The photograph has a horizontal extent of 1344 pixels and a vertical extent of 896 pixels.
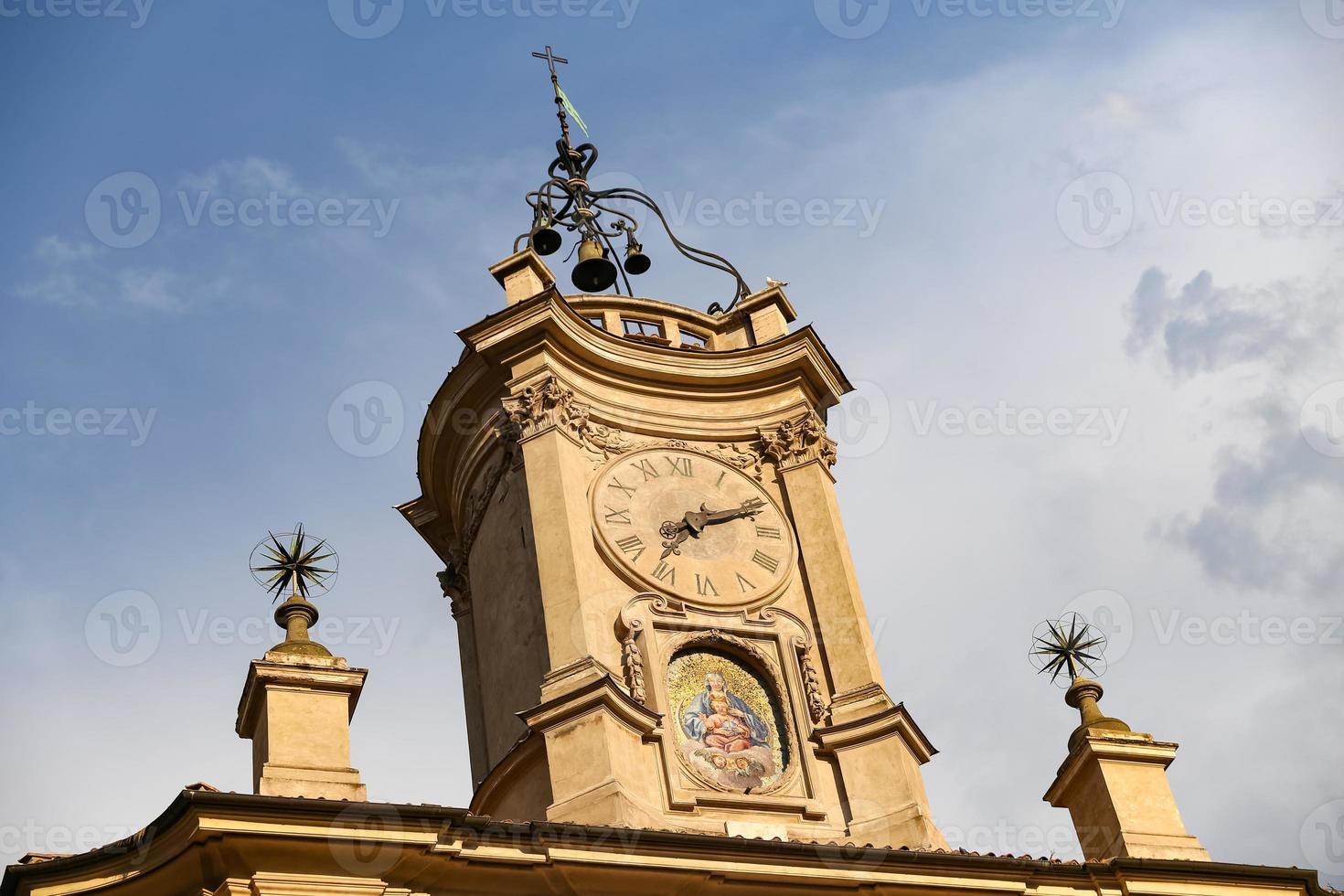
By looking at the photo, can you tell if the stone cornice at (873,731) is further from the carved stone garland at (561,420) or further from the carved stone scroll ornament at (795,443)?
the carved stone garland at (561,420)

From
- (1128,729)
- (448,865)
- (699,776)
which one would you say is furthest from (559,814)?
(1128,729)

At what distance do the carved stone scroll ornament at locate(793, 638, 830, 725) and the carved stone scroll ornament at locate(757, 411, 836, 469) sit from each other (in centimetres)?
307

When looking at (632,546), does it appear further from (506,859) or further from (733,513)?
(506,859)

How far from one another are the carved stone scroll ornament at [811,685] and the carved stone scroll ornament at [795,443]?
3067mm

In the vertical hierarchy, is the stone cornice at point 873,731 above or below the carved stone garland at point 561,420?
below

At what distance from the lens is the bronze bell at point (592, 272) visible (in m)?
31.0

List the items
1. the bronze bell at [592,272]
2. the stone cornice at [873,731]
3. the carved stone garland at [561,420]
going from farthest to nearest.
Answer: the bronze bell at [592,272]
the carved stone garland at [561,420]
the stone cornice at [873,731]

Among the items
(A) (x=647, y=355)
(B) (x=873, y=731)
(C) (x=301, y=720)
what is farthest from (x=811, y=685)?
(C) (x=301, y=720)

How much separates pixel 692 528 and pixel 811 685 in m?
2.60

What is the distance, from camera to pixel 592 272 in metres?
31.0

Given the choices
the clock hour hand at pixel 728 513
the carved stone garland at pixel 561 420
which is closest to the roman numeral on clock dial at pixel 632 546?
the clock hour hand at pixel 728 513

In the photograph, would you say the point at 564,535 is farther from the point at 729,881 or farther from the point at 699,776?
the point at 729,881

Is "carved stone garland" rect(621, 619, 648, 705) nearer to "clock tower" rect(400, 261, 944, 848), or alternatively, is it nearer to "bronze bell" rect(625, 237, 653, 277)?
"clock tower" rect(400, 261, 944, 848)

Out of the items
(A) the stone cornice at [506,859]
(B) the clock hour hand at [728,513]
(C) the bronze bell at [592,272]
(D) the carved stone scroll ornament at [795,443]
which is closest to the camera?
(A) the stone cornice at [506,859]
